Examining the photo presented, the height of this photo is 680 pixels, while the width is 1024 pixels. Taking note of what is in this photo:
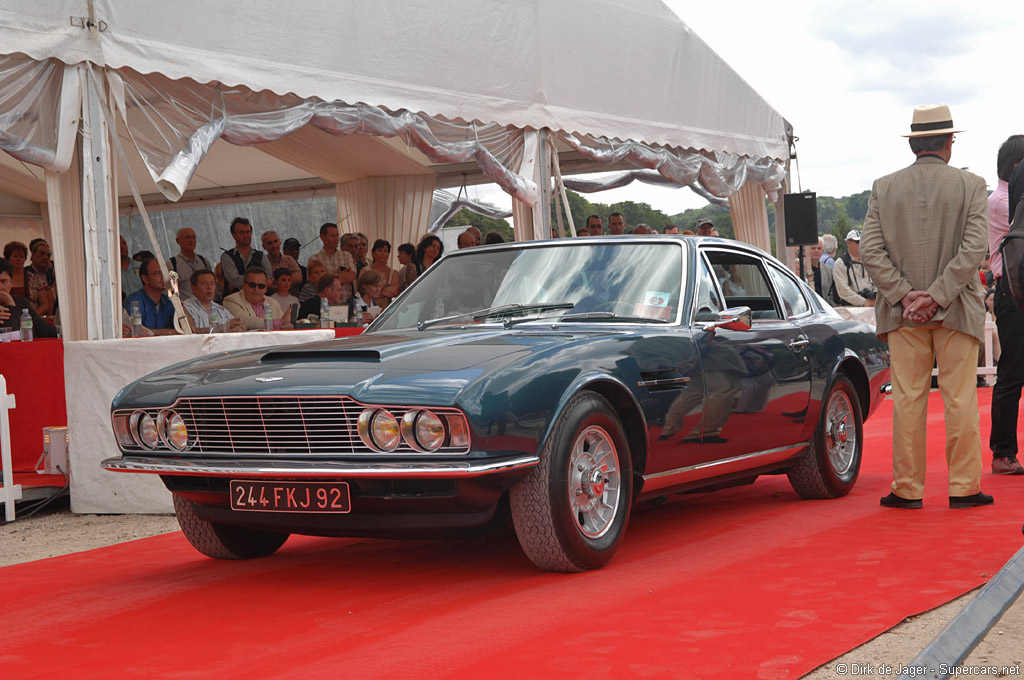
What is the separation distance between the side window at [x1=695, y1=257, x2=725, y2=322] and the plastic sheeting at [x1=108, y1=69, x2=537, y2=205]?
4.09 meters

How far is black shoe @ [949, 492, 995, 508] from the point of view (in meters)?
5.93

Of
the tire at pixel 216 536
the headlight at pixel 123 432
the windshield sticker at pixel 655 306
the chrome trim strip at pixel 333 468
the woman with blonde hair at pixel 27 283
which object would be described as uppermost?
the woman with blonde hair at pixel 27 283

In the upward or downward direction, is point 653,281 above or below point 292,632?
above

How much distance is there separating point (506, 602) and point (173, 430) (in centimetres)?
161

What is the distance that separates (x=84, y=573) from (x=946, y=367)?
4.39 metres

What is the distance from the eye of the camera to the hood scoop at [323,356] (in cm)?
455

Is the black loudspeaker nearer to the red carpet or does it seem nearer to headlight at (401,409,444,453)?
the red carpet

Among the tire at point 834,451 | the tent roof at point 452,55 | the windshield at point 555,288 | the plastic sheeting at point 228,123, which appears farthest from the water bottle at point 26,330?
the tire at point 834,451

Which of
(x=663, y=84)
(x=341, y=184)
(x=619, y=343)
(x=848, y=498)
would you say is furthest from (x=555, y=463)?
(x=341, y=184)

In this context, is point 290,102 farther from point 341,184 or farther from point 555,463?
point 341,184

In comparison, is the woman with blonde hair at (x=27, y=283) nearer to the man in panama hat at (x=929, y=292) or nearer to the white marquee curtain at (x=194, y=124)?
the white marquee curtain at (x=194, y=124)

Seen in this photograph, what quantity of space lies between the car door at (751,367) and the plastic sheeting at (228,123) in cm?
401

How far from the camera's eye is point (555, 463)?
432 cm

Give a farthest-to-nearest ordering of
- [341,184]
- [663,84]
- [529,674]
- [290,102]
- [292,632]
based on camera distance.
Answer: [341,184] → [663,84] → [290,102] → [292,632] → [529,674]
